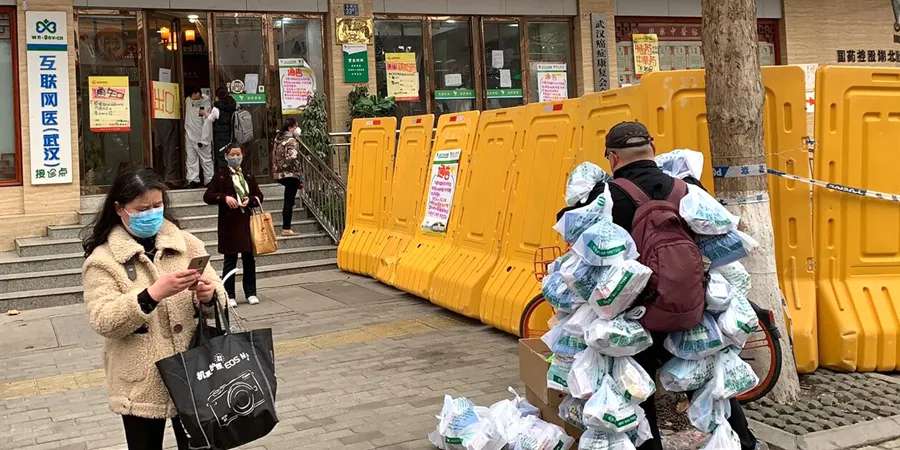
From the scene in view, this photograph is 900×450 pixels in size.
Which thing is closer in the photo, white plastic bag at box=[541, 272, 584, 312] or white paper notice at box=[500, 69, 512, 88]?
white plastic bag at box=[541, 272, 584, 312]

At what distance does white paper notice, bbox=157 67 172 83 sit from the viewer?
13727 mm

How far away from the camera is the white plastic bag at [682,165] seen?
411 cm

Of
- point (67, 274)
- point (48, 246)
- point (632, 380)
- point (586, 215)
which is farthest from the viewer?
point (48, 246)

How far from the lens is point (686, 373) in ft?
12.1

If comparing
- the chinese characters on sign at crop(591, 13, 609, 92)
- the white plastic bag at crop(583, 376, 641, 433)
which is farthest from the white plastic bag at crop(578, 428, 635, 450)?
the chinese characters on sign at crop(591, 13, 609, 92)

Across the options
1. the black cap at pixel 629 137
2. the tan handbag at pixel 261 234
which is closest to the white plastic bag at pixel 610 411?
the black cap at pixel 629 137

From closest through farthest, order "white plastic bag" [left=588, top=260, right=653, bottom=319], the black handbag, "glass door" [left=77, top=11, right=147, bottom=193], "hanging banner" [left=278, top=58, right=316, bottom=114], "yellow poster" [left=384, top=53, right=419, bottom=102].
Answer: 1. the black handbag
2. "white plastic bag" [left=588, top=260, right=653, bottom=319]
3. "glass door" [left=77, top=11, right=147, bottom=193]
4. "hanging banner" [left=278, top=58, right=316, bottom=114]
5. "yellow poster" [left=384, top=53, right=419, bottom=102]

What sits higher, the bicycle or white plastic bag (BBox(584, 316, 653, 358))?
white plastic bag (BBox(584, 316, 653, 358))

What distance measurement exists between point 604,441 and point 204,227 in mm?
9761

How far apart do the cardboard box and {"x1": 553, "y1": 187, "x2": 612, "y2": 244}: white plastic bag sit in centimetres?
79

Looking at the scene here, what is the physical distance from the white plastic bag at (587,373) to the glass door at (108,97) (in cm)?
1093

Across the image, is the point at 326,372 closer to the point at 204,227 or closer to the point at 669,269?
the point at 669,269

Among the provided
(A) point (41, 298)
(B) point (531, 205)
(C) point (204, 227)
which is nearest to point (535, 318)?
(B) point (531, 205)

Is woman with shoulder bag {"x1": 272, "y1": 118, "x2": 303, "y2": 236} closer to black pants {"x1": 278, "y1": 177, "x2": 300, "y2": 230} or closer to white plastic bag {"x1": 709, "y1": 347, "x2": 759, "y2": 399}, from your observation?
black pants {"x1": 278, "y1": 177, "x2": 300, "y2": 230}
